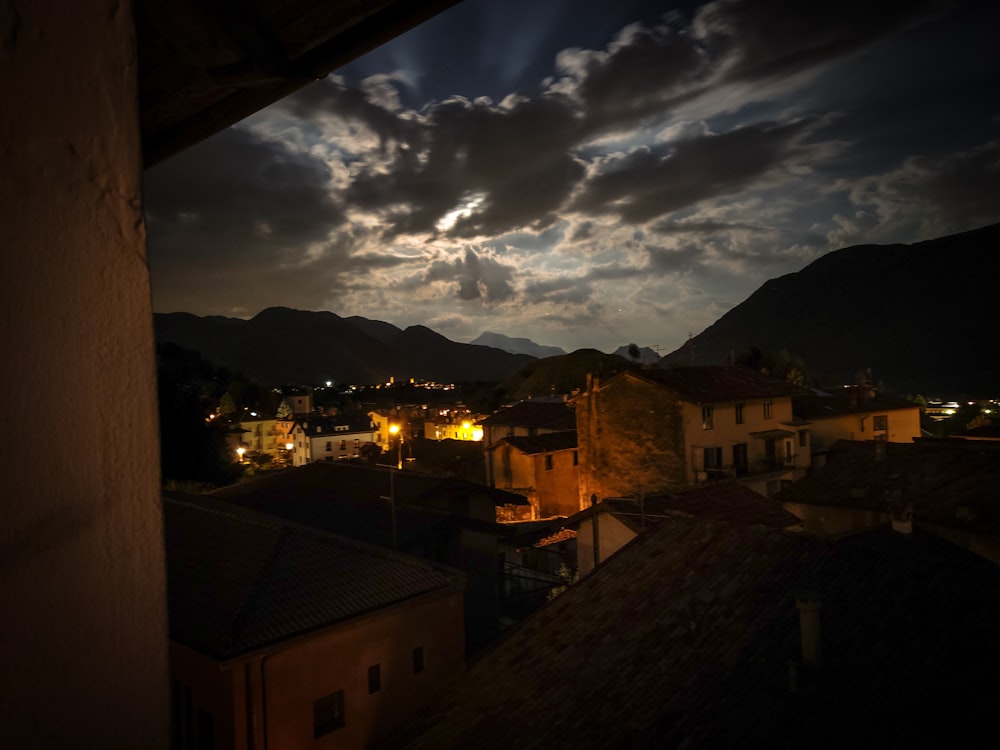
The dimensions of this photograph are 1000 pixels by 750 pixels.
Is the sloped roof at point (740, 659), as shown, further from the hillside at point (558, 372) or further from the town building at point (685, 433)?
the hillside at point (558, 372)

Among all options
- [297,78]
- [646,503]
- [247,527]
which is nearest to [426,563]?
[247,527]

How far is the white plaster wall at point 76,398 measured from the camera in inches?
38.6

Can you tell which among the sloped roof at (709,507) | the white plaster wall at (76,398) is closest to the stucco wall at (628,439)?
the sloped roof at (709,507)

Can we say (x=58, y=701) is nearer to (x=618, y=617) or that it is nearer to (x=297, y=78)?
(x=297, y=78)

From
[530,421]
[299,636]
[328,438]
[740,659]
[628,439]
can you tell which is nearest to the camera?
[740,659]

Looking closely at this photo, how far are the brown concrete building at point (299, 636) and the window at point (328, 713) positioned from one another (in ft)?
0.06

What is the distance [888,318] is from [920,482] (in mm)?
111248

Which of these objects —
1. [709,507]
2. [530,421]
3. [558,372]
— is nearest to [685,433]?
[709,507]

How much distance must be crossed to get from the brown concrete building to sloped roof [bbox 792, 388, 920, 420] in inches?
1139

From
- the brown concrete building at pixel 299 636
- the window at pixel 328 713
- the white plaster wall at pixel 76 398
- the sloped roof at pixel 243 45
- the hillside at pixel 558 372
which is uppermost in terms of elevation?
the hillside at pixel 558 372

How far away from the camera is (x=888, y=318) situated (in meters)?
112

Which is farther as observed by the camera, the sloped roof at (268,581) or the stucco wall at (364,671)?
the sloped roof at (268,581)

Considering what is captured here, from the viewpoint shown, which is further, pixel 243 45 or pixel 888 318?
pixel 888 318

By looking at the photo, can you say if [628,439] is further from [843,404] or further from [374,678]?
[374,678]
